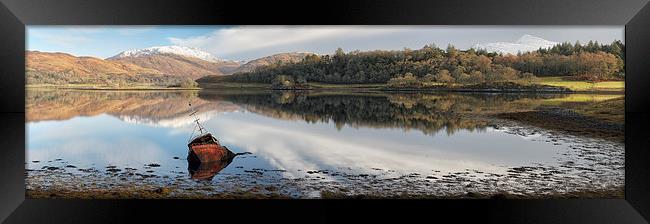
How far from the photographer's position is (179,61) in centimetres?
914

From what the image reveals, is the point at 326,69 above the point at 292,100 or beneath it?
above

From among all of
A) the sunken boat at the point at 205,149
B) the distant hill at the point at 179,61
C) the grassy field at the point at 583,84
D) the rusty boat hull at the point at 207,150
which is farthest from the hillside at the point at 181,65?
the grassy field at the point at 583,84

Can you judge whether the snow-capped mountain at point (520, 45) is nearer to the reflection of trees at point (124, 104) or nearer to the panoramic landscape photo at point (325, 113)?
the panoramic landscape photo at point (325, 113)

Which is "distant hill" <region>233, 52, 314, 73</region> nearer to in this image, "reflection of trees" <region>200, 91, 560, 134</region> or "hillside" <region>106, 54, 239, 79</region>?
"hillside" <region>106, 54, 239, 79</region>

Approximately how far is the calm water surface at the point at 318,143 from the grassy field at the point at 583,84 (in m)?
0.19

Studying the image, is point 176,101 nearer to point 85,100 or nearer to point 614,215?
point 85,100

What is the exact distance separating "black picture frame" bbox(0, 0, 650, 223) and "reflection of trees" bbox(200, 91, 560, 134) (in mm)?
2728

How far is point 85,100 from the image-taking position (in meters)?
9.20

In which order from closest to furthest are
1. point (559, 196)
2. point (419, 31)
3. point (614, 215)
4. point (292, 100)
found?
point (614, 215) < point (559, 196) < point (419, 31) < point (292, 100)

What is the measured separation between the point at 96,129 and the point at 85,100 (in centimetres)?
58

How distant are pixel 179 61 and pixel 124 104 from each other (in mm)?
1269

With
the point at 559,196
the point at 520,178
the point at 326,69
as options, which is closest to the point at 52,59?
the point at 326,69

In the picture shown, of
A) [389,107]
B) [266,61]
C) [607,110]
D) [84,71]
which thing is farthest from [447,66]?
[84,71]

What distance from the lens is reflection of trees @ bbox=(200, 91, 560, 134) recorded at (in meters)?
8.89
